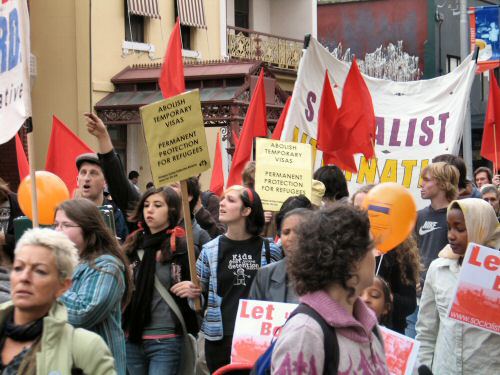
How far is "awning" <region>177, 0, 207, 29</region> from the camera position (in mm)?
23547

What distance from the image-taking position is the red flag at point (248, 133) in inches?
407

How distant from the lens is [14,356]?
12.3 ft

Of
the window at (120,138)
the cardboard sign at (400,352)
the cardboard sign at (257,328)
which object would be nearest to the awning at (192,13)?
the window at (120,138)

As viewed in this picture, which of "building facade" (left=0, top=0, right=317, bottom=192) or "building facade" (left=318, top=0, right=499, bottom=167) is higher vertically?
"building facade" (left=318, top=0, right=499, bottom=167)

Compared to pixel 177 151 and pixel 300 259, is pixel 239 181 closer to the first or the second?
pixel 177 151

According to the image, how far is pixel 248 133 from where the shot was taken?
35.7ft

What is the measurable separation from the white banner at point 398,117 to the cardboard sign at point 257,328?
555 centimetres

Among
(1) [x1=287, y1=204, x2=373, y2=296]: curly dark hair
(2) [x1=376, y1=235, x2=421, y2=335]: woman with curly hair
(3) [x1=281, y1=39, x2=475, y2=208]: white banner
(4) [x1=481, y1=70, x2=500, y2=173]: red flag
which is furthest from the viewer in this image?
(4) [x1=481, y1=70, x2=500, y2=173]: red flag

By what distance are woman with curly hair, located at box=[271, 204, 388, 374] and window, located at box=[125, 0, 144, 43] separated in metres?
19.4

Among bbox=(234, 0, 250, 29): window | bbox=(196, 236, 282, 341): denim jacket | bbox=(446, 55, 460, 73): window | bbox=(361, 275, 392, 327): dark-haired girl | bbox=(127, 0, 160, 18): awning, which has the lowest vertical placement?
bbox=(196, 236, 282, 341): denim jacket

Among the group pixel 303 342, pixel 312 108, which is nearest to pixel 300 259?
pixel 303 342

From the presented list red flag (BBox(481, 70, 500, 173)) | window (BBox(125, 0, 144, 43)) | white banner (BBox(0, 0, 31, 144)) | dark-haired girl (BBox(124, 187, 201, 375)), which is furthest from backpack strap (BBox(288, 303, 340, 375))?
window (BBox(125, 0, 144, 43))

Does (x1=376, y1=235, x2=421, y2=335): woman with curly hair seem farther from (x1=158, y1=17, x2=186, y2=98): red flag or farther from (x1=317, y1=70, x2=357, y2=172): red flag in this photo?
(x1=317, y1=70, x2=357, y2=172): red flag

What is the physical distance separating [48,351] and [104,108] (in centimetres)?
1811
